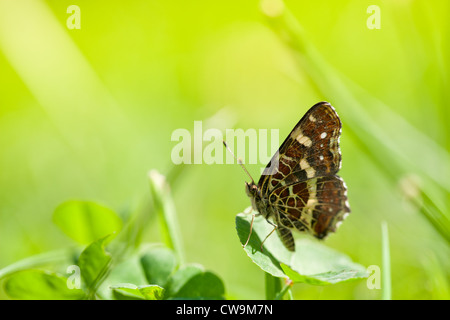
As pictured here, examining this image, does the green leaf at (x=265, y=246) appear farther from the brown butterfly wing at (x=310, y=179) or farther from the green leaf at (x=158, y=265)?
the green leaf at (x=158, y=265)

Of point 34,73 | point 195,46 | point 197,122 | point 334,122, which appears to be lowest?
point 334,122

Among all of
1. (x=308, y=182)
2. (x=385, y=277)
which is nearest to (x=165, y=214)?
(x=308, y=182)

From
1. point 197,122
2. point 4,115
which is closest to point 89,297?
point 197,122

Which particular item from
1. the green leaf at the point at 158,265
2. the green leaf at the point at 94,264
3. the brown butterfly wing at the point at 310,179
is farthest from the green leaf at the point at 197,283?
the brown butterfly wing at the point at 310,179

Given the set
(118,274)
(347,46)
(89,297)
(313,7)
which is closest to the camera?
(89,297)

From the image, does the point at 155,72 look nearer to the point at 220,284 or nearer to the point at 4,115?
the point at 4,115

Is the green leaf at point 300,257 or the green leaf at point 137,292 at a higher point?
the green leaf at point 300,257

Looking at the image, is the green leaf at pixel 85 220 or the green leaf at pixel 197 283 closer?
the green leaf at pixel 197 283

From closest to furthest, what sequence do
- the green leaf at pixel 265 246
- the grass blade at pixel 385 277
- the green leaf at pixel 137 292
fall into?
the green leaf at pixel 137 292 < the green leaf at pixel 265 246 < the grass blade at pixel 385 277
